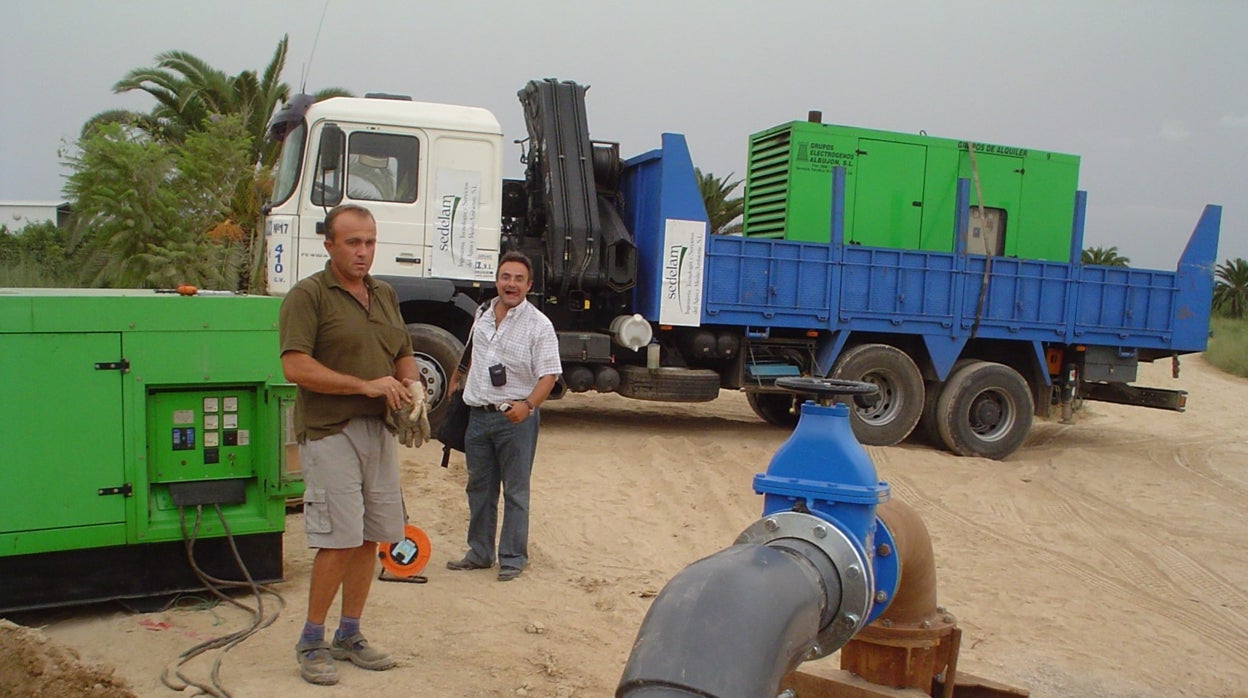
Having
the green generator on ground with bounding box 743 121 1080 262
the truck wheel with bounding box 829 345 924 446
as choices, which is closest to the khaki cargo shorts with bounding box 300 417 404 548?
the truck wheel with bounding box 829 345 924 446

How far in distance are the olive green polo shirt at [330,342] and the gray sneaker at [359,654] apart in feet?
2.85

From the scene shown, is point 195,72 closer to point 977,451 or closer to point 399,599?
point 977,451

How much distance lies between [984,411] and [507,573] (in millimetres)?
7362

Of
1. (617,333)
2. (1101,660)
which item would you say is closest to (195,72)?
(617,333)

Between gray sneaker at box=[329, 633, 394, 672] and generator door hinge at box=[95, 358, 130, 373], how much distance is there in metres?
1.58

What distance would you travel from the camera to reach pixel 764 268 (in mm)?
10281

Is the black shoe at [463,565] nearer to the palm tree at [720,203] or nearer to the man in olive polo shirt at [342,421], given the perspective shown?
the man in olive polo shirt at [342,421]

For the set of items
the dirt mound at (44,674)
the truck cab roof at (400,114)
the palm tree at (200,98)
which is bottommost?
the dirt mound at (44,674)

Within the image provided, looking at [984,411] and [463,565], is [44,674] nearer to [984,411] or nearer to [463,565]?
[463,565]

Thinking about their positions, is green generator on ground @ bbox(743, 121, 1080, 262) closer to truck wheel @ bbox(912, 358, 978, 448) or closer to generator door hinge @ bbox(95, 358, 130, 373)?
truck wheel @ bbox(912, 358, 978, 448)

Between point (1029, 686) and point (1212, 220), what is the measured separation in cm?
917

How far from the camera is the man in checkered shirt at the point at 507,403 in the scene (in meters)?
5.37

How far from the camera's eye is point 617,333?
9.95 m

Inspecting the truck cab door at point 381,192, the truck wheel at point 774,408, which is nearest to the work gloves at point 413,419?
the truck cab door at point 381,192
